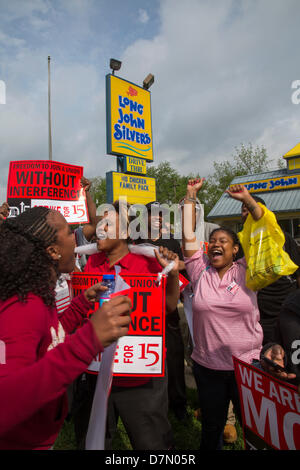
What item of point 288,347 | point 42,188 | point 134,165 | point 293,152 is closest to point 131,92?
point 134,165

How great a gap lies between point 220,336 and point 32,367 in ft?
5.60

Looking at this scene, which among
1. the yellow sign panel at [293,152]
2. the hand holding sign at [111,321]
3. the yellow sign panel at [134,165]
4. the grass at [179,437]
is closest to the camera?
the hand holding sign at [111,321]

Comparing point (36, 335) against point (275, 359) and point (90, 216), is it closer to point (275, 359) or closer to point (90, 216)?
point (275, 359)

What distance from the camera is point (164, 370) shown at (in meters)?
2.32

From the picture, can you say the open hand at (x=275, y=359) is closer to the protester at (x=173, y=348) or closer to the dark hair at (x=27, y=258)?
the dark hair at (x=27, y=258)

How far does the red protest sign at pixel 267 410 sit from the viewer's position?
66.5 inches

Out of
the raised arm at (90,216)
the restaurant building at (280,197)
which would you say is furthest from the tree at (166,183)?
the raised arm at (90,216)

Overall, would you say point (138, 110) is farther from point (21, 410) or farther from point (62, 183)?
point (21, 410)

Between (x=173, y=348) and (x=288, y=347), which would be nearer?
(x=288, y=347)

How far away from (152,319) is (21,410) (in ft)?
4.50

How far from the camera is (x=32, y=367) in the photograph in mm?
1103

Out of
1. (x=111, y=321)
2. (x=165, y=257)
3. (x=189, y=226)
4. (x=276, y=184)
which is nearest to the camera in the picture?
(x=111, y=321)

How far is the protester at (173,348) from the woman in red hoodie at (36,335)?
7.00 feet
